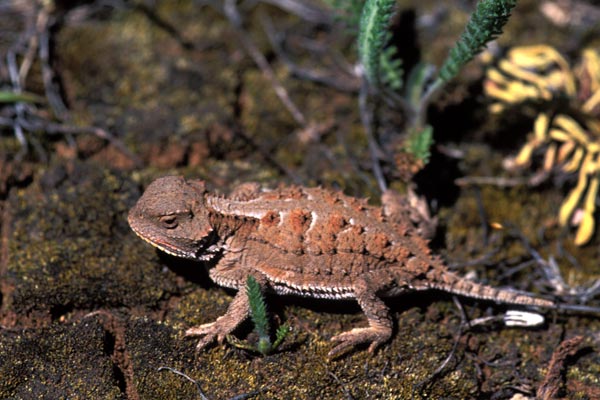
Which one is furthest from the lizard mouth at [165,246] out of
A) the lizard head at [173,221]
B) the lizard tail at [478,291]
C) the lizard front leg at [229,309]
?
the lizard tail at [478,291]

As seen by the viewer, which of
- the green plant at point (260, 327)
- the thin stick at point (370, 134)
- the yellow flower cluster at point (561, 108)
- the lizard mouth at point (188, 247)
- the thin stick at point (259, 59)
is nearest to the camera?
the green plant at point (260, 327)

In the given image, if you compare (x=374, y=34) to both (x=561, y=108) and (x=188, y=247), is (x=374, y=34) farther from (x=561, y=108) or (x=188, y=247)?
(x=561, y=108)

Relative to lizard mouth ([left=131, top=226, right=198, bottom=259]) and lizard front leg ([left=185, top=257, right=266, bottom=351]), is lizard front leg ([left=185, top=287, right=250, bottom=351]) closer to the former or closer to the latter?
lizard front leg ([left=185, top=257, right=266, bottom=351])

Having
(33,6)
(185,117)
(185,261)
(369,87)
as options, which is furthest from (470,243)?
(33,6)

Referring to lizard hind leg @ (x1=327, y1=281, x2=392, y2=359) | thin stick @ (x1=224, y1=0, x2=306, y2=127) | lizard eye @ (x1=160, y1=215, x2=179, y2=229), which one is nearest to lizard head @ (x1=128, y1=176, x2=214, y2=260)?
lizard eye @ (x1=160, y1=215, x2=179, y2=229)

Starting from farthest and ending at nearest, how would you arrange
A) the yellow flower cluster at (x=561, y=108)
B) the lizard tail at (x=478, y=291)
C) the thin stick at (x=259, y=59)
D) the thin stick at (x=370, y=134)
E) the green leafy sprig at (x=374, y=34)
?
the thin stick at (x=259, y=59), the yellow flower cluster at (x=561, y=108), the thin stick at (x=370, y=134), the lizard tail at (x=478, y=291), the green leafy sprig at (x=374, y=34)

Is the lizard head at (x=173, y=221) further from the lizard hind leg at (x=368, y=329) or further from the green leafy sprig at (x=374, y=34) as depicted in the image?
the green leafy sprig at (x=374, y=34)

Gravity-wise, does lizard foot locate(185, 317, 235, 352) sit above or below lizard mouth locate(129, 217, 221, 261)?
below

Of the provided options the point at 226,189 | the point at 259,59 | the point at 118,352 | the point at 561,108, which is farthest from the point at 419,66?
the point at 118,352
